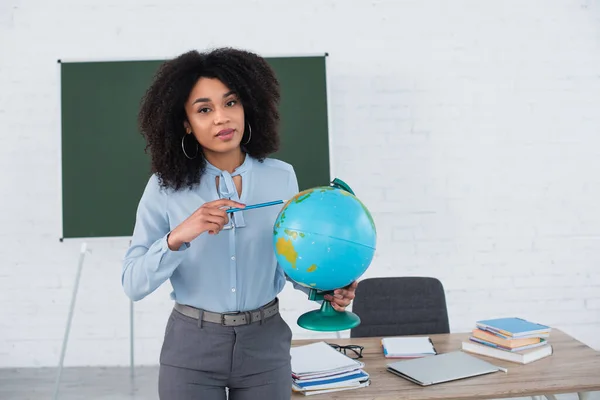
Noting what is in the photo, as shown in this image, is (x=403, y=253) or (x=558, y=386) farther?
(x=403, y=253)

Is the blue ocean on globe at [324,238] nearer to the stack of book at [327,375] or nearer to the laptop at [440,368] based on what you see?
the stack of book at [327,375]

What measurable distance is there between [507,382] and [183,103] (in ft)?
3.79

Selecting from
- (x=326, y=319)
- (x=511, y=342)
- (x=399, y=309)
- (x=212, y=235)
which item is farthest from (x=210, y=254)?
(x=399, y=309)

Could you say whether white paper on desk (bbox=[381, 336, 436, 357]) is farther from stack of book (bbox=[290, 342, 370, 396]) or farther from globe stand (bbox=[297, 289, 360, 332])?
globe stand (bbox=[297, 289, 360, 332])

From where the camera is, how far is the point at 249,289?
1.37 meters

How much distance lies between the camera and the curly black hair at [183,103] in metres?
1.41

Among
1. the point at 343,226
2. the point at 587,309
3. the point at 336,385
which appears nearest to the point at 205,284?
the point at 343,226

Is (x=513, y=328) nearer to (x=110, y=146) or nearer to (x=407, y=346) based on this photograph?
(x=407, y=346)

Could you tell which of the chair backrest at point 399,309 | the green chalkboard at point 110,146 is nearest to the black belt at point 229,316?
the chair backrest at point 399,309

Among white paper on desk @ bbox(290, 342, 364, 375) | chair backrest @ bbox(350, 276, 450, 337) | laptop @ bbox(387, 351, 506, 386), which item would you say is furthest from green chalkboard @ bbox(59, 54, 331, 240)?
laptop @ bbox(387, 351, 506, 386)

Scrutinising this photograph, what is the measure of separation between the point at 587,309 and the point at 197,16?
308cm

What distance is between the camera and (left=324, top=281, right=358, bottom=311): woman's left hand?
1.32 metres

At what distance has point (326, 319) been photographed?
1.32 meters

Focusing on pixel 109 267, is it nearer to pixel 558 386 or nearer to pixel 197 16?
pixel 197 16
